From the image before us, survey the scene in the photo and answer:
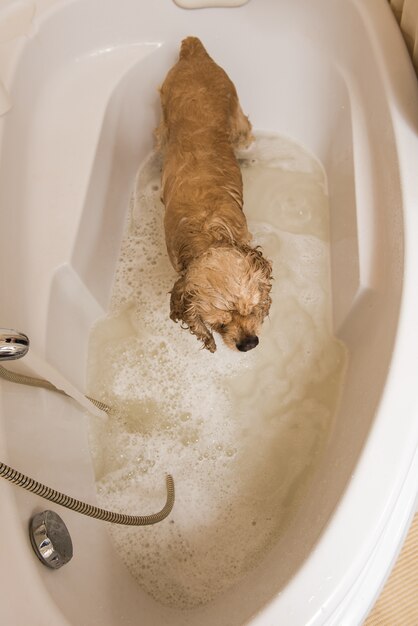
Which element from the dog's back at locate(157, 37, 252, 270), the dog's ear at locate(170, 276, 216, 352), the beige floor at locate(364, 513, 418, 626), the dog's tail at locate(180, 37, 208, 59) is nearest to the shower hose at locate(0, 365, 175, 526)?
the dog's ear at locate(170, 276, 216, 352)

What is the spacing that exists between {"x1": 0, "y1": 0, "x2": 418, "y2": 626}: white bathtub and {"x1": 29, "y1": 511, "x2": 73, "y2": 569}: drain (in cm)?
2

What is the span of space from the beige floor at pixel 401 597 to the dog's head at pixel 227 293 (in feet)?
2.63

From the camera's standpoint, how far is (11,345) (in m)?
0.96

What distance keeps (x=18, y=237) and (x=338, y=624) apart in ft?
4.24

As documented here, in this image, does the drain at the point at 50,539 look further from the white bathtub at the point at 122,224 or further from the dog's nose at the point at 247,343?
the dog's nose at the point at 247,343

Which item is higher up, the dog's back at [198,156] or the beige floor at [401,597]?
the dog's back at [198,156]

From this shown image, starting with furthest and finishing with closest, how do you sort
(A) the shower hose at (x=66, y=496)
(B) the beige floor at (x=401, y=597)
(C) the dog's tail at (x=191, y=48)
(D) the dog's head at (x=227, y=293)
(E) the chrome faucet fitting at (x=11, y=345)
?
1. (C) the dog's tail at (x=191, y=48)
2. (B) the beige floor at (x=401, y=597)
3. (D) the dog's head at (x=227, y=293)
4. (A) the shower hose at (x=66, y=496)
5. (E) the chrome faucet fitting at (x=11, y=345)

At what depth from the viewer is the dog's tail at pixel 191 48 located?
1.83 meters

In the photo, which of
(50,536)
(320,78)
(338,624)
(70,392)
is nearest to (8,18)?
(320,78)

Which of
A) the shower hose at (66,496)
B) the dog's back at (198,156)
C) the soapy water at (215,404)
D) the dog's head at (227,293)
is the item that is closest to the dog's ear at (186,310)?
the dog's head at (227,293)

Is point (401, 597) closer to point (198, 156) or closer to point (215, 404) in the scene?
point (215, 404)

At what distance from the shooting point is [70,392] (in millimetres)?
1469

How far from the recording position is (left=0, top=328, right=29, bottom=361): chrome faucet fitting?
3.14 ft

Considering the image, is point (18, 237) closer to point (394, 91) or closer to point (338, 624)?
point (394, 91)
